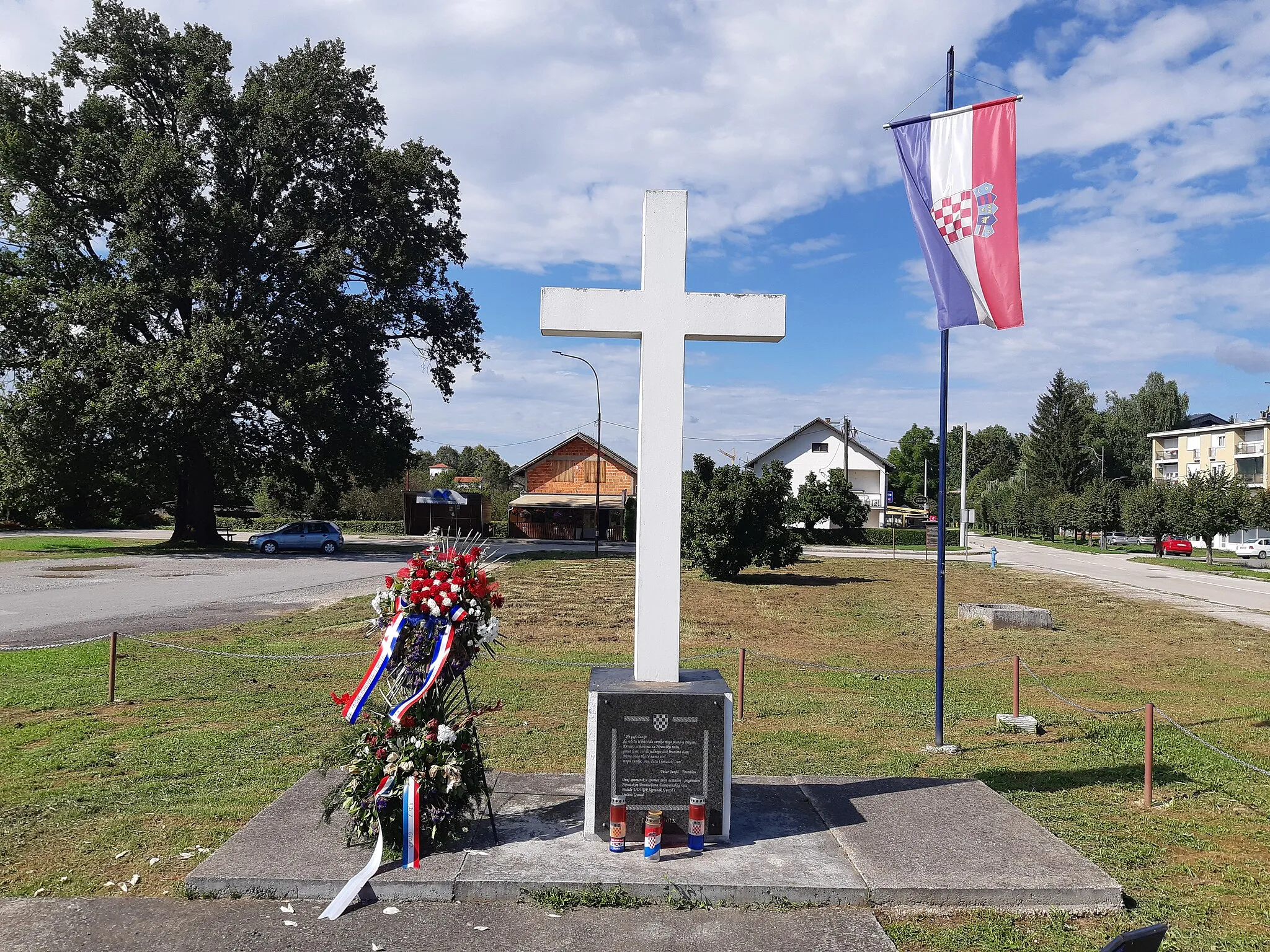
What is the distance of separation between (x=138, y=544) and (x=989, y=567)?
118 ft

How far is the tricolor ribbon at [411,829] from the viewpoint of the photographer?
469 cm

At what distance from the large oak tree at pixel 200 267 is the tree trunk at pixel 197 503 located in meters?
0.10

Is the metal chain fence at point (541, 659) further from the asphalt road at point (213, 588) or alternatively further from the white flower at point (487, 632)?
the white flower at point (487, 632)

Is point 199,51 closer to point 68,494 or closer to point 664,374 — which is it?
point 68,494

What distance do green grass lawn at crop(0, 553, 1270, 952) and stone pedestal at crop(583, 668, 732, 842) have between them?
50.1 inches

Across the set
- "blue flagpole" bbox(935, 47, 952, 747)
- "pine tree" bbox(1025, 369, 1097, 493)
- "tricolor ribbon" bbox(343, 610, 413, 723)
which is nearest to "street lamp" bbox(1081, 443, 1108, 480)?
"pine tree" bbox(1025, 369, 1097, 493)

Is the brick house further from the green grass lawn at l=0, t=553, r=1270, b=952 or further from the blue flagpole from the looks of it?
the blue flagpole

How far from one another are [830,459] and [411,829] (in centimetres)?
6339

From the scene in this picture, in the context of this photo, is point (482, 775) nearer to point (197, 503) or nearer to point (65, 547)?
point (197, 503)

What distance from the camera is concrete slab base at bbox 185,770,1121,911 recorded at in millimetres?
4488

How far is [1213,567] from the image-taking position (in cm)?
4169

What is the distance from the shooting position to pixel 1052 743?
845cm

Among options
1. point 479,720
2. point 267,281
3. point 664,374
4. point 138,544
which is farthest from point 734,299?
point 138,544

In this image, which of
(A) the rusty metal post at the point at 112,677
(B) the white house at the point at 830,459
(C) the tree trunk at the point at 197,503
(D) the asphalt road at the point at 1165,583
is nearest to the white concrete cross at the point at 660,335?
(A) the rusty metal post at the point at 112,677
